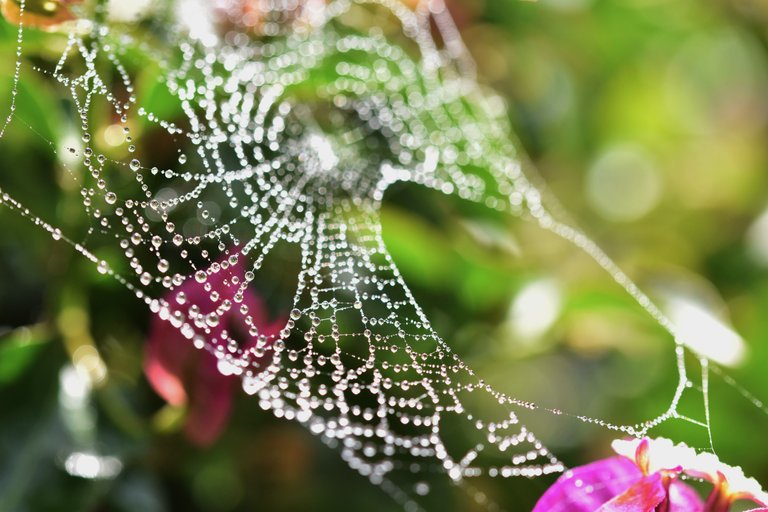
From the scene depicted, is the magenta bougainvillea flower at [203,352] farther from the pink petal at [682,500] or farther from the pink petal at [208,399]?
the pink petal at [682,500]

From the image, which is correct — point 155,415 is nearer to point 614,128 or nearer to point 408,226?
point 408,226

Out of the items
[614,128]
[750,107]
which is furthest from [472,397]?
[750,107]

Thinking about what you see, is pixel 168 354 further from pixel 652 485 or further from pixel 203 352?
pixel 652 485

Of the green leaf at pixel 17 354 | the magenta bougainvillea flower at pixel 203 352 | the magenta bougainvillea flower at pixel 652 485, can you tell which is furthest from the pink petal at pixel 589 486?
the green leaf at pixel 17 354

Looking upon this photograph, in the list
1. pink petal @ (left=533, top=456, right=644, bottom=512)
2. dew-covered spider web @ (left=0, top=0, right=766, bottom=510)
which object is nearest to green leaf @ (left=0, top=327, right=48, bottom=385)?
dew-covered spider web @ (left=0, top=0, right=766, bottom=510)

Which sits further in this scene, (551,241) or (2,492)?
(551,241)

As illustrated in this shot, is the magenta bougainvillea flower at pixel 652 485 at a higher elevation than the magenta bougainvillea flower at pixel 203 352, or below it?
below

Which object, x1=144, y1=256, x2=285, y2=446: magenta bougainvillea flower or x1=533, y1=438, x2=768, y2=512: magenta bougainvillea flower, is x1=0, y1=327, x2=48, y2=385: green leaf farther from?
x1=533, y1=438, x2=768, y2=512: magenta bougainvillea flower

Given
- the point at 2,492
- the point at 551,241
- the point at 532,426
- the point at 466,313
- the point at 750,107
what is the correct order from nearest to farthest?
the point at 2,492 → the point at 466,313 → the point at 532,426 → the point at 551,241 → the point at 750,107
